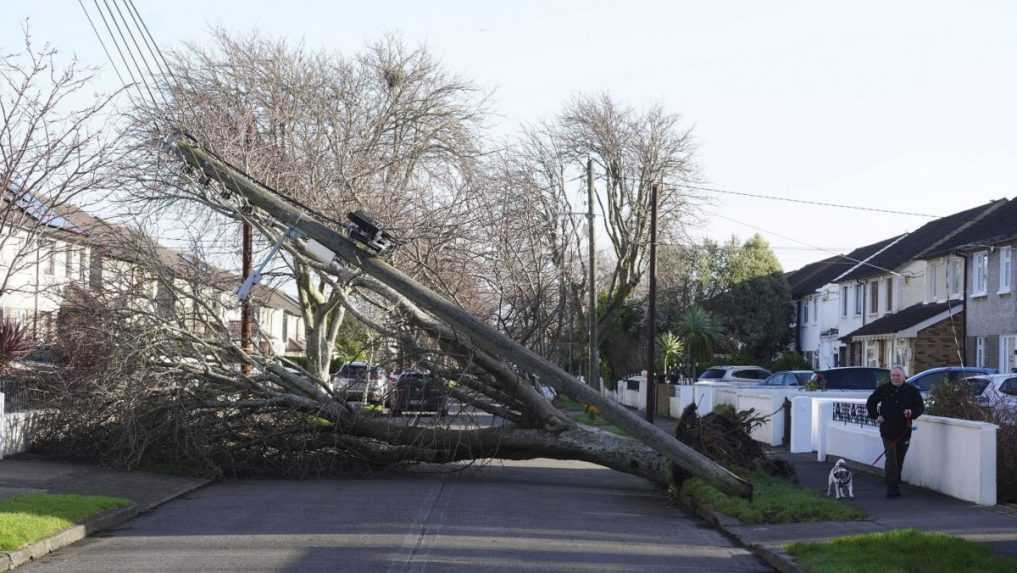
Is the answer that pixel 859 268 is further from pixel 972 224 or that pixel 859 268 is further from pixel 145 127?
pixel 145 127

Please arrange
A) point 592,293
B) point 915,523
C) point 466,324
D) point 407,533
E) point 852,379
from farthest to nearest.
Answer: point 592,293 → point 852,379 → point 466,324 → point 915,523 → point 407,533

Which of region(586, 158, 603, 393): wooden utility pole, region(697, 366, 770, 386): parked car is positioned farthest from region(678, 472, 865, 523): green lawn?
region(697, 366, 770, 386): parked car

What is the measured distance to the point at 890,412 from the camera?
16.8m

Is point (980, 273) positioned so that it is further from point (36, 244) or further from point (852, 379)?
point (36, 244)

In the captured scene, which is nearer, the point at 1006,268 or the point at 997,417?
the point at 997,417

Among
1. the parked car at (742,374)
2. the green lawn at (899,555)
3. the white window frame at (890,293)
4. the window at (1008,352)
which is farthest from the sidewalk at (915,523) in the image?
the white window frame at (890,293)

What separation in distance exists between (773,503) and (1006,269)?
26517mm

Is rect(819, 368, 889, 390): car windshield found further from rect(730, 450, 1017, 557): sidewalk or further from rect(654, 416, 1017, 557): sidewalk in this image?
rect(730, 450, 1017, 557): sidewalk

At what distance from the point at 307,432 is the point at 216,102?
15292mm

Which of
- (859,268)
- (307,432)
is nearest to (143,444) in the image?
(307,432)

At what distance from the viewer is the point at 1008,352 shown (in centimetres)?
3922

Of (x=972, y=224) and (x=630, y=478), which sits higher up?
(x=972, y=224)

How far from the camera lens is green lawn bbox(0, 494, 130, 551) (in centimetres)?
1183

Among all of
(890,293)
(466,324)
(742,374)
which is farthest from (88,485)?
(890,293)
